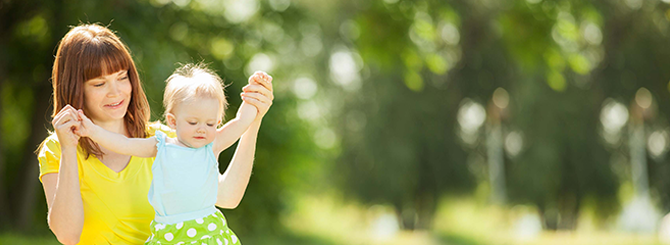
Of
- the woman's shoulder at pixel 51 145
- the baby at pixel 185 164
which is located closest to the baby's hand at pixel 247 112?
the baby at pixel 185 164

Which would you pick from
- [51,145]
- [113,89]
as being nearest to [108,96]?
[113,89]

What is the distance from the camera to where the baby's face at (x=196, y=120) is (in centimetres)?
186

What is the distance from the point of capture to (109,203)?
2068 mm

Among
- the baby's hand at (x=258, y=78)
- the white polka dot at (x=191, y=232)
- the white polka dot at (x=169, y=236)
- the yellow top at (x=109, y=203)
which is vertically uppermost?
the baby's hand at (x=258, y=78)

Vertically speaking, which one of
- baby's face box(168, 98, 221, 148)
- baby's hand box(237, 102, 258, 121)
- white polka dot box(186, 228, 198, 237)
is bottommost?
white polka dot box(186, 228, 198, 237)

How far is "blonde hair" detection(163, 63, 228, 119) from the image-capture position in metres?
1.89

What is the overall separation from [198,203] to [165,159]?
18 cm

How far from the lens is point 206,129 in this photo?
6.15 ft

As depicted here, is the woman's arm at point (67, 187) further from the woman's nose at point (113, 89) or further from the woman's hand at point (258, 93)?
the woman's hand at point (258, 93)

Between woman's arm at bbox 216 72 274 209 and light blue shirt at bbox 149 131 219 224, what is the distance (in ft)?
0.83

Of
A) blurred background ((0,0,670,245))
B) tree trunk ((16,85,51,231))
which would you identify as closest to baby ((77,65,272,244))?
blurred background ((0,0,670,245))

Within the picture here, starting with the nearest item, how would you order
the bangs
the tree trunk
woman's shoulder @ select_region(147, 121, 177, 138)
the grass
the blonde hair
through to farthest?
the blonde hair
the bangs
woman's shoulder @ select_region(147, 121, 177, 138)
the tree trunk
the grass

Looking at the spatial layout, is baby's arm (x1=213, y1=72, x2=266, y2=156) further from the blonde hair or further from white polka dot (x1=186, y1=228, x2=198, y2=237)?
white polka dot (x1=186, y1=228, x2=198, y2=237)

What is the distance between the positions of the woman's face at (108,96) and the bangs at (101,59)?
21 mm
